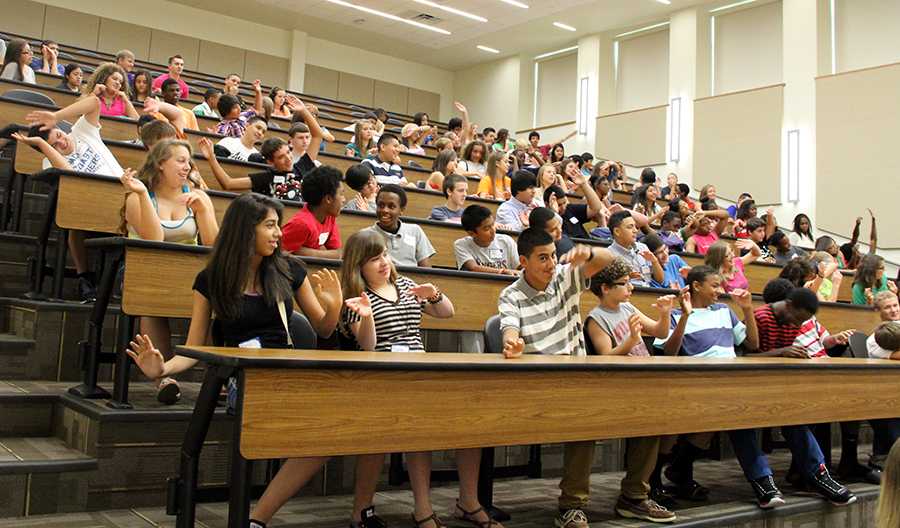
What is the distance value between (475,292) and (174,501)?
1.67m

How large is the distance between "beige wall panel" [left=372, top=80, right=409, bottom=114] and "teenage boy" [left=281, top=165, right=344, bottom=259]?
11903 mm

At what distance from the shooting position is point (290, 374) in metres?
1.64

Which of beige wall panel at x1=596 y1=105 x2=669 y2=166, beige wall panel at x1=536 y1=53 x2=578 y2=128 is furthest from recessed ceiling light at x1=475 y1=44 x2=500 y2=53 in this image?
beige wall panel at x1=596 y1=105 x2=669 y2=166

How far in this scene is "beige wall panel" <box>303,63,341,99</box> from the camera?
46.8ft

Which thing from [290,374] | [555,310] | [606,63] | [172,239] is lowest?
[290,374]

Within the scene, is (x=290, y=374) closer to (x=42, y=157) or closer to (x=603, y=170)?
(x=42, y=157)

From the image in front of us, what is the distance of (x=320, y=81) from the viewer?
14.3 meters

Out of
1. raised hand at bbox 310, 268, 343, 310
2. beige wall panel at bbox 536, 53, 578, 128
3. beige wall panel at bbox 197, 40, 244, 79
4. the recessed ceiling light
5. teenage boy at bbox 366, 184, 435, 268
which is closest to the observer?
raised hand at bbox 310, 268, 343, 310

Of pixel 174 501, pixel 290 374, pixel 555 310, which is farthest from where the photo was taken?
pixel 555 310

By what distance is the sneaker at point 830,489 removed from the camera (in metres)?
2.94

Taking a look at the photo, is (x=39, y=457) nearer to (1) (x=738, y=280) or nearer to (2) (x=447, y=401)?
(2) (x=447, y=401)

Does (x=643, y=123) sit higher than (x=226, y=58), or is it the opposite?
(x=226, y=58)

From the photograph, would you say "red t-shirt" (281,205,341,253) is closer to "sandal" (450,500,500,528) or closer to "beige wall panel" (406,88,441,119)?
"sandal" (450,500,500,528)

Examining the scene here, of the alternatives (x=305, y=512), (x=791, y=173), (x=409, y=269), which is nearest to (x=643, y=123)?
(x=791, y=173)
